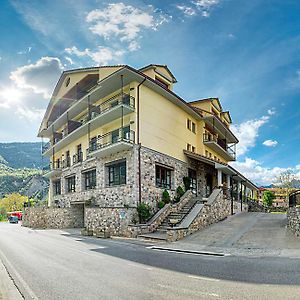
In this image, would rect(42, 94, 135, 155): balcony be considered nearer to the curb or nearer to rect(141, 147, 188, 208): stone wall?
rect(141, 147, 188, 208): stone wall

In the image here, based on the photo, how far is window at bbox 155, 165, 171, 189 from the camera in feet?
82.3

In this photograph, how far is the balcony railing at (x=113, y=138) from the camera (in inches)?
906

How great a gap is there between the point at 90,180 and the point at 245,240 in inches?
709

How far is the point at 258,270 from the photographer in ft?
30.7

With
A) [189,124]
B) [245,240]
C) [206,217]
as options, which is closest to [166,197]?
[206,217]

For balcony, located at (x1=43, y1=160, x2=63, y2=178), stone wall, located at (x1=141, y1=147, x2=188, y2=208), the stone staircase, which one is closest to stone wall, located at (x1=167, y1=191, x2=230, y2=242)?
the stone staircase

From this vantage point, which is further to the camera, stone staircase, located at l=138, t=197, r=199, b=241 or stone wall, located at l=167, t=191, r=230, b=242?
stone staircase, located at l=138, t=197, r=199, b=241

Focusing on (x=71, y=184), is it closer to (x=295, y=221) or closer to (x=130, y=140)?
(x=130, y=140)

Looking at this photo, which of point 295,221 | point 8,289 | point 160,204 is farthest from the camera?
point 160,204

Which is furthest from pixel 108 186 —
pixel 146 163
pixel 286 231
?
pixel 286 231

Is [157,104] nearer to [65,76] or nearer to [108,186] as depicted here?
[108,186]

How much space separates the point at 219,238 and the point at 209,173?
16564mm

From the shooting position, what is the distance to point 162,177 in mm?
25750

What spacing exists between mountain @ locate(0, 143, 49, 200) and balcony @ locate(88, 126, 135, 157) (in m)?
99.6
